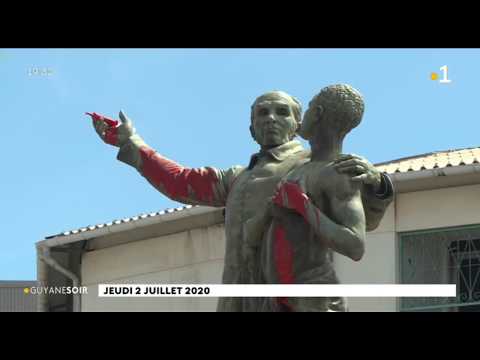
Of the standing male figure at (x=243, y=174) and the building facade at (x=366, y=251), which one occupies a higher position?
the building facade at (x=366, y=251)

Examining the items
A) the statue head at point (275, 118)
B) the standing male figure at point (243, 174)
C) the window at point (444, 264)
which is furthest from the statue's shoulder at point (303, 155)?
the window at point (444, 264)

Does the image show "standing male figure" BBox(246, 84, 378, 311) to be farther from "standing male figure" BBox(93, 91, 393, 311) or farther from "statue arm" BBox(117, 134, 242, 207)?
"statue arm" BBox(117, 134, 242, 207)

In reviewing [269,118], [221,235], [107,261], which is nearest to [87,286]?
[107,261]

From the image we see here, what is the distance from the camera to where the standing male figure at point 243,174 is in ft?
28.9

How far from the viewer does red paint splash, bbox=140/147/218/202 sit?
9234 millimetres

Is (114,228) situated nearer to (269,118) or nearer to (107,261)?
(107,261)

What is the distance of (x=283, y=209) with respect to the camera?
28.7 ft

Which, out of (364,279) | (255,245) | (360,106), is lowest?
(255,245)

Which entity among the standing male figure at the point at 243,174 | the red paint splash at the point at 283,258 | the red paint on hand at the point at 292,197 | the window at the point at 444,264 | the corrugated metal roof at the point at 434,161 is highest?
the corrugated metal roof at the point at 434,161

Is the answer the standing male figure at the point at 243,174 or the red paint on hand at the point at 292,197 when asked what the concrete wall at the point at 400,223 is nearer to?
the standing male figure at the point at 243,174

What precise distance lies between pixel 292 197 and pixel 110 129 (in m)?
1.32

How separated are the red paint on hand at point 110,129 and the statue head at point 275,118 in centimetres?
77
